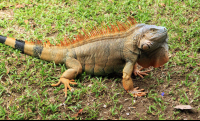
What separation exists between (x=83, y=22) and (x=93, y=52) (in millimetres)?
2209

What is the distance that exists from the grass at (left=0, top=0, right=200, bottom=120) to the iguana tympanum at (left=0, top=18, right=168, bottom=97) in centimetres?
23

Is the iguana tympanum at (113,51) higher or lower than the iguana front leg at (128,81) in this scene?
higher

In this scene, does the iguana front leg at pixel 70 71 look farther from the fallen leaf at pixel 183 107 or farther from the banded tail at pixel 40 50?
the fallen leaf at pixel 183 107

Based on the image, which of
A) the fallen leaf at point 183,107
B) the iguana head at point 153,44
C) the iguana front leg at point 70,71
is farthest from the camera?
the iguana front leg at point 70,71

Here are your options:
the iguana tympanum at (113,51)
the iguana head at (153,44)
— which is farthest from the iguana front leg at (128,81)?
the iguana head at (153,44)

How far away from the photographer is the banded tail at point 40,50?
4.64 metres

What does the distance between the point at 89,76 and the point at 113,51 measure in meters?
0.85

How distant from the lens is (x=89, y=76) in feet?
15.1

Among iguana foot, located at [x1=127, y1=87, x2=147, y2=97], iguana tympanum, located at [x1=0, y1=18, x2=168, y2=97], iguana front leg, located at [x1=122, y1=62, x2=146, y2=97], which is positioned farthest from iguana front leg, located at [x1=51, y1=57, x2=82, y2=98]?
iguana foot, located at [x1=127, y1=87, x2=147, y2=97]

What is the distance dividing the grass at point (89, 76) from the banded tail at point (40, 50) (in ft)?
0.49

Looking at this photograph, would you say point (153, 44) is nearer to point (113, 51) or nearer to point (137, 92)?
point (113, 51)

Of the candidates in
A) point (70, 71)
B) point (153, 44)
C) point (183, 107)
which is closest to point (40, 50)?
point (70, 71)

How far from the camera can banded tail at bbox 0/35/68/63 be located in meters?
4.64

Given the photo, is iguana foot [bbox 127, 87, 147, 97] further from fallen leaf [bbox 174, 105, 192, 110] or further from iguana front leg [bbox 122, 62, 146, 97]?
fallen leaf [bbox 174, 105, 192, 110]
